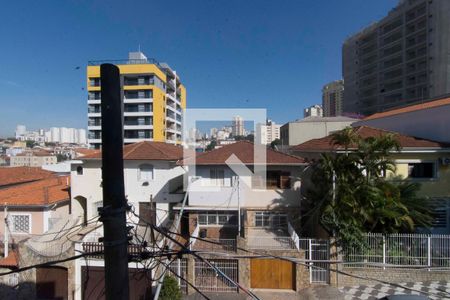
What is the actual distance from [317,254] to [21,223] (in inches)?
613

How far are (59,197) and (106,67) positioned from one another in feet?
55.3

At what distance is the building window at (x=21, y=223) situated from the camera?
14.2 meters

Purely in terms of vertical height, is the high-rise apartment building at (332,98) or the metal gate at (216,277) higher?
the high-rise apartment building at (332,98)

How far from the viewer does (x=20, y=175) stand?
73.5ft

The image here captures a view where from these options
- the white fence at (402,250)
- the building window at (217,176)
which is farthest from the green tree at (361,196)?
the building window at (217,176)

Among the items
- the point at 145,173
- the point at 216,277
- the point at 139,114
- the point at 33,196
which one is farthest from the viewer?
the point at 139,114

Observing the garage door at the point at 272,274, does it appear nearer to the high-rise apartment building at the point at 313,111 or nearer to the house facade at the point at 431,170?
the house facade at the point at 431,170

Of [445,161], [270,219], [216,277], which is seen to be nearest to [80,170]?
[216,277]

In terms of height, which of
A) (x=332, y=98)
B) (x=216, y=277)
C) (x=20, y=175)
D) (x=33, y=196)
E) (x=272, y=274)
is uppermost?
(x=332, y=98)

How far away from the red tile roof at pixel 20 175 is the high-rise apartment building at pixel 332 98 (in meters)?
67.7

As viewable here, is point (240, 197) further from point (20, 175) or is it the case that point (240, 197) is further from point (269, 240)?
point (20, 175)

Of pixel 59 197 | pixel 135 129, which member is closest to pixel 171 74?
pixel 135 129

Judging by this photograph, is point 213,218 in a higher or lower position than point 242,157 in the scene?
lower

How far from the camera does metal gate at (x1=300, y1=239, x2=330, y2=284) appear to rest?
10336mm
